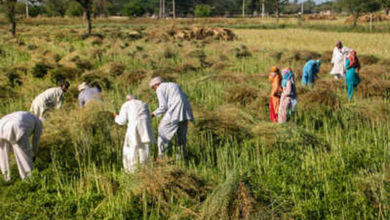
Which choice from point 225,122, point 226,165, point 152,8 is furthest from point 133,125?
point 152,8

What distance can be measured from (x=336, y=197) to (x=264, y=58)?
10.2m

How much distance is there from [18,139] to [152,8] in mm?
72497

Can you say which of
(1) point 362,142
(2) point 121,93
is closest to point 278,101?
(1) point 362,142

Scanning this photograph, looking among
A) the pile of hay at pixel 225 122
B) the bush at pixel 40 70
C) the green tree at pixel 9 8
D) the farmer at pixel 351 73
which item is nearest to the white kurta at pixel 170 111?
the pile of hay at pixel 225 122

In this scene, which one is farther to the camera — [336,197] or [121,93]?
[121,93]

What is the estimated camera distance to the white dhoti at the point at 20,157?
14.8 feet

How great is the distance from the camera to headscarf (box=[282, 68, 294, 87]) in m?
6.01

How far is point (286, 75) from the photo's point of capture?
6.06 metres

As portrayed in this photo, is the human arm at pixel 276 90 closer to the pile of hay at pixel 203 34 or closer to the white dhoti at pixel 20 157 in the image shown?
the white dhoti at pixel 20 157

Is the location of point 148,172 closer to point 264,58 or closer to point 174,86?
point 174,86

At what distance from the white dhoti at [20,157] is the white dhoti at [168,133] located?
153 centimetres

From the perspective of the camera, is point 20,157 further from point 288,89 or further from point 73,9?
point 73,9

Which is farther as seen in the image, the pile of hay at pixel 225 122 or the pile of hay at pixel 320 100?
the pile of hay at pixel 320 100

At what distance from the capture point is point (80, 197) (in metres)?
3.98
